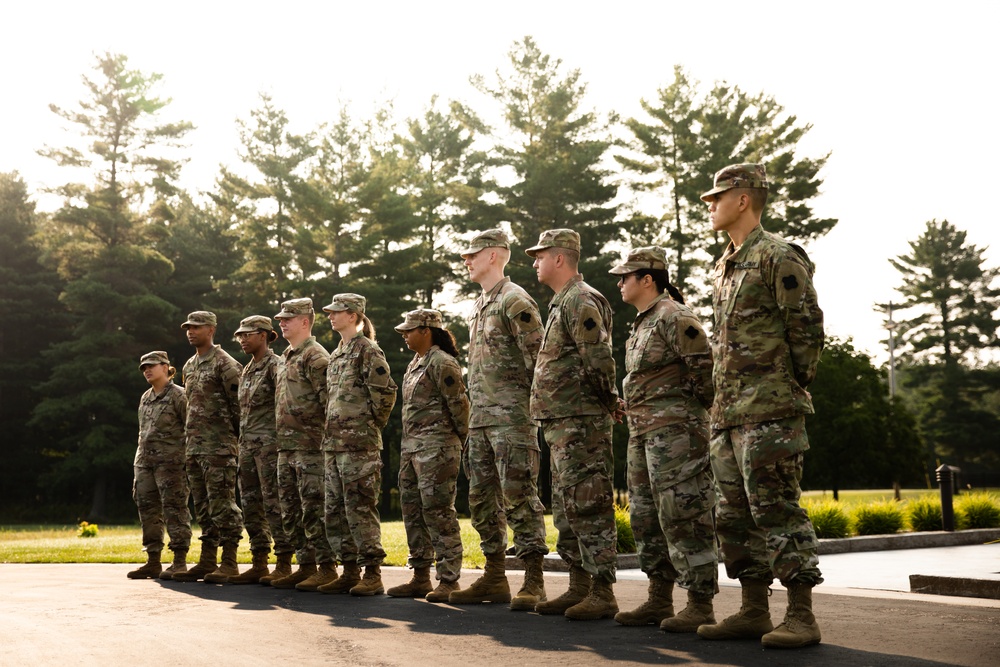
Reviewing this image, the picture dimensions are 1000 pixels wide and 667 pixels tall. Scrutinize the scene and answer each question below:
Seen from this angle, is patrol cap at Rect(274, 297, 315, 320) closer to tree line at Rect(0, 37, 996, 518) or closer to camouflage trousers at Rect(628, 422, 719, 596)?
camouflage trousers at Rect(628, 422, 719, 596)

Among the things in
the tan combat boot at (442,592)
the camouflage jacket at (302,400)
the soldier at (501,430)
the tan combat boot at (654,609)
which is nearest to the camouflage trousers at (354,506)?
the camouflage jacket at (302,400)

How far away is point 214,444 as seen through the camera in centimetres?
→ 1041

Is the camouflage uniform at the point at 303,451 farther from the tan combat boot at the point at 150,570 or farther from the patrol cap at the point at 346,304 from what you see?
the tan combat boot at the point at 150,570

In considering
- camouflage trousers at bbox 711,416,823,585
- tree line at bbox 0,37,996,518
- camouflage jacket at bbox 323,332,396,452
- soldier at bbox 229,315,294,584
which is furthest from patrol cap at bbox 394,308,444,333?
tree line at bbox 0,37,996,518

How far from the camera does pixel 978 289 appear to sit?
6769 cm

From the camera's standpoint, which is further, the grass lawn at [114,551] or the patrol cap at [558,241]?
the grass lawn at [114,551]

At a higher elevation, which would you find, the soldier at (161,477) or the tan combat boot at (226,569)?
the soldier at (161,477)

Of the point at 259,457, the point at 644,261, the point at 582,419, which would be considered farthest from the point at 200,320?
the point at 644,261

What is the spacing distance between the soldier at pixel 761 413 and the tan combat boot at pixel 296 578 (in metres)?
4.86

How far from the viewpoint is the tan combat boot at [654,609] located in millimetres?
6320

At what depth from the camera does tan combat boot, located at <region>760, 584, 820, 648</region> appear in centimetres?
519

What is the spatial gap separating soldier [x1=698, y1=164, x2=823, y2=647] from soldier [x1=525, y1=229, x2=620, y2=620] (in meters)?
1.09

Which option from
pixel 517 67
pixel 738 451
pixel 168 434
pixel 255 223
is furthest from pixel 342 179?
pixel 738 451

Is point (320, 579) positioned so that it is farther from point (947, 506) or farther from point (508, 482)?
point (947, 506)
